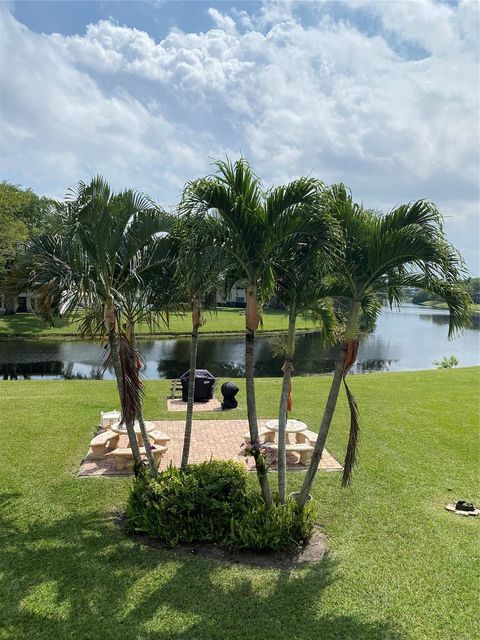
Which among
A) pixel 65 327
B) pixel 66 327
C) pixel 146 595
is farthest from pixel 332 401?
pixel 65 327

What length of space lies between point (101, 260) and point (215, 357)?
2187 centimetres

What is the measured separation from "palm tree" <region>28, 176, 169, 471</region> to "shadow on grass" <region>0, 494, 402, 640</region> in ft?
4.96

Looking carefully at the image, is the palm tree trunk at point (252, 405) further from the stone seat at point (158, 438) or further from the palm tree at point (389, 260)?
the stone seat at point (158, 438)

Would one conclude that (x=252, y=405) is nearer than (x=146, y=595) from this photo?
No

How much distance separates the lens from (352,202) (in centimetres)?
576

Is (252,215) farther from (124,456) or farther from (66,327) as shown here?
(66,327)

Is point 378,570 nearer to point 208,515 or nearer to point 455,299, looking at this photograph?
point 208,515

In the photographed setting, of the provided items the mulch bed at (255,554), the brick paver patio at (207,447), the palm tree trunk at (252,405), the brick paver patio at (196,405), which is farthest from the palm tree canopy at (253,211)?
the brick paver patio at (196,405)

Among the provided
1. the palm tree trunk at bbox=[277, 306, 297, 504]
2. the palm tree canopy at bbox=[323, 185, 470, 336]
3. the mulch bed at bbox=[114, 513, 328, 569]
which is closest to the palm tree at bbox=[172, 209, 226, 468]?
the palm tree trunk at bbox=[277, 306, 297, 504]

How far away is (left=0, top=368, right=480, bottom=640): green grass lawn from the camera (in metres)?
4.53

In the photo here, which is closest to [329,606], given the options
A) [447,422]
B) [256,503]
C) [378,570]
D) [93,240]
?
[378,570]

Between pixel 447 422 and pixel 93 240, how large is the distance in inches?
424

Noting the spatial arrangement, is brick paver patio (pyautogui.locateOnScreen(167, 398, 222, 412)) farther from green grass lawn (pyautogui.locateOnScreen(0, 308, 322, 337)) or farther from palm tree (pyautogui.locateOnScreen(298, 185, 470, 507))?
green grass lawn (pyautogui.locateOnScreen(0, 308, 322, 337))

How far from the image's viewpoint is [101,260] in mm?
5949
